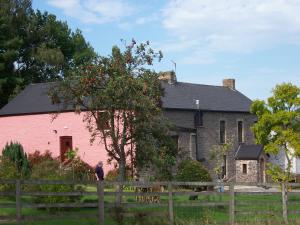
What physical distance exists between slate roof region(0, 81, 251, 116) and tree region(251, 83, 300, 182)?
11108mm

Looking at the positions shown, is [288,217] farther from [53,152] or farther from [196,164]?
[53,152]

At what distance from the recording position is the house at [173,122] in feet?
131

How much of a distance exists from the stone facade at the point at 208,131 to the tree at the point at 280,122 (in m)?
10.2

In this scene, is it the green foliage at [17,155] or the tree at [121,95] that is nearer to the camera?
the tree at [121,95]

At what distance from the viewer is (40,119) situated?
41.2 meters

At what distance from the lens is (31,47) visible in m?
60.1

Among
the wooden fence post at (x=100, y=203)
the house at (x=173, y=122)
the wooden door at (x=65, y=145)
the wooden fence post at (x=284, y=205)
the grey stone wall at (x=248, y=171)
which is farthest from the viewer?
the grey stone wall at (x=248, y=171)

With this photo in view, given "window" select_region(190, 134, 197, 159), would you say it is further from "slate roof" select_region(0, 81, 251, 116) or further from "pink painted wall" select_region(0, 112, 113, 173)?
"pink painted wall" select_region(0, 112, 113, 173)

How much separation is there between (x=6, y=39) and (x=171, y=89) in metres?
20.0

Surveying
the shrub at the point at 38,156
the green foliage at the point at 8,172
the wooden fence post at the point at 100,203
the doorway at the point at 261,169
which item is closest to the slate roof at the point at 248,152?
the doorway at the point at 261,169

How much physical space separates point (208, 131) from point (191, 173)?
13.2m

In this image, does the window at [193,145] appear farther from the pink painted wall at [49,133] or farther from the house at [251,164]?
the pink painted wall at [49,133]

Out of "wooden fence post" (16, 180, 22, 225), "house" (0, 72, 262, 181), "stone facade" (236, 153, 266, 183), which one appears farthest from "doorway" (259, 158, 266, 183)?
"wooden fence post" (16, 180, 22, 225)

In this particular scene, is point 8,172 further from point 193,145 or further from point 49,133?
point 193,145
